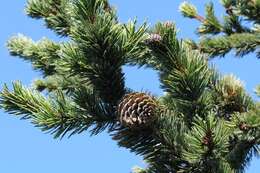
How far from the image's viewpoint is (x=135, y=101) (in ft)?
4.97

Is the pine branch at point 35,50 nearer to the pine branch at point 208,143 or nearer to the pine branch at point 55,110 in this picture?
the pine branch at point 55,110

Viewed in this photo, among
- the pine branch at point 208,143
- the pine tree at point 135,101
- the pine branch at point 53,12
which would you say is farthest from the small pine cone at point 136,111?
the pine branch at point 53,12

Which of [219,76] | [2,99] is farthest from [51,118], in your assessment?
[219,76]

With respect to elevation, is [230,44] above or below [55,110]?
above

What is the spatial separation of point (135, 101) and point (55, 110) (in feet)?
0.68

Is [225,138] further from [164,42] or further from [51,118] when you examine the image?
[51,118]

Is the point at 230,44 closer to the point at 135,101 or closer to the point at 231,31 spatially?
the point at 231,31

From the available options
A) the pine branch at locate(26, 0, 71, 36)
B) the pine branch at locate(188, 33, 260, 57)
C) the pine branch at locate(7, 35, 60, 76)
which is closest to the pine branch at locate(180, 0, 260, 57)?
the pine branch at locate(188, 33, 260, 57)

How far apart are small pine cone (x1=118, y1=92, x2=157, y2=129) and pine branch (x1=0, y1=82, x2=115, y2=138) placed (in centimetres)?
9

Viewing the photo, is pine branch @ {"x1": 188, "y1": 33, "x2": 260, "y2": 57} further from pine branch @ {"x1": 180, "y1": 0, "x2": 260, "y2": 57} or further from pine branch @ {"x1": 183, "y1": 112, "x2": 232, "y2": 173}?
pine branch @ {"x1": 183, "y1": 112, "x2": 232, "y2": 173}

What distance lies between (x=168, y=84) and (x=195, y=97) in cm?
8

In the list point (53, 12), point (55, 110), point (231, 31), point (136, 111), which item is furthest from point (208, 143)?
point (231, 31)

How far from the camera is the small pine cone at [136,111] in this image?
150 cm

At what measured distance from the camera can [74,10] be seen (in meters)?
1.50
